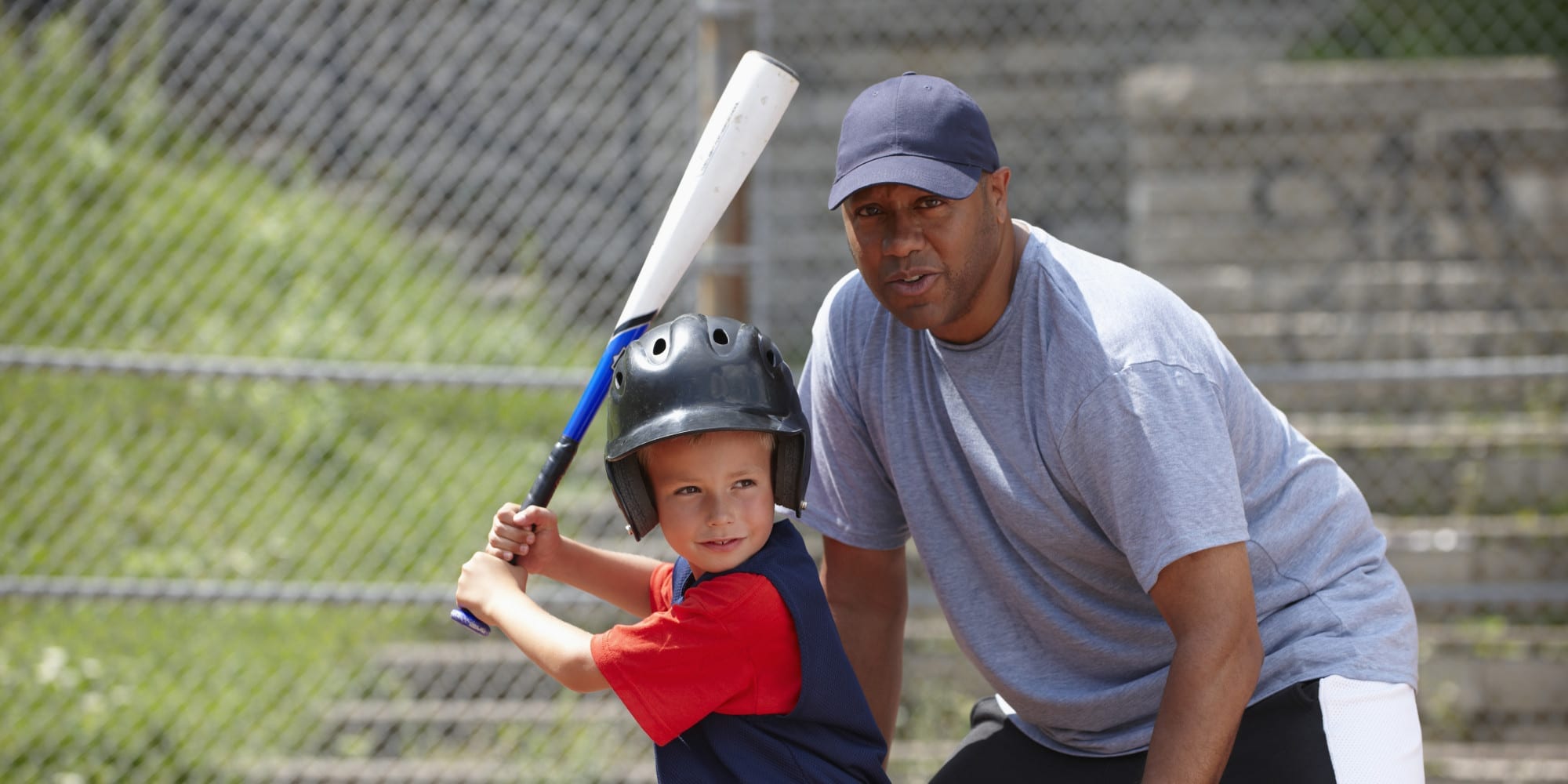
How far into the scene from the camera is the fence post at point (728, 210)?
4.14 m

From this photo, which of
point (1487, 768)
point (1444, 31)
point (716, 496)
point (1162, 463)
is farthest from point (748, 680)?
point (1444, 31)

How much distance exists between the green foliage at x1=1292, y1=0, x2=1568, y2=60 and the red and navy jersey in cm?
574

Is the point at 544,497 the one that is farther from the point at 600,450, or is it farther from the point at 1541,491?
the point at 1541,491

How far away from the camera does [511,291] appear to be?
6395mm

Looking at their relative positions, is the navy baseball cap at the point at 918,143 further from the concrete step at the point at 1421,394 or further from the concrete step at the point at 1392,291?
the concrete step at the point at 1392,291

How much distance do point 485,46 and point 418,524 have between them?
284cm

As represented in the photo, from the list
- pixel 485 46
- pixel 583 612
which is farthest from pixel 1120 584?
pixel 485 46

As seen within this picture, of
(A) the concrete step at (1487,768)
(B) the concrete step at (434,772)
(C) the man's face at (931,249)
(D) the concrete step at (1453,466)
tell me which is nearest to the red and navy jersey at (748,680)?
(C) the man's face at (931,249)

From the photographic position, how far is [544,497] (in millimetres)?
2275

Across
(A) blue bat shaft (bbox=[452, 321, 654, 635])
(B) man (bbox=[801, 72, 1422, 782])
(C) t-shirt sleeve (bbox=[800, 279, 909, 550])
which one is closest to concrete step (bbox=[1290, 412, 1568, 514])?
(B) man (bbox=[801, 72, 1422, 782])

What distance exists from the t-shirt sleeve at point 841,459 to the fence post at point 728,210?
66.3 inches

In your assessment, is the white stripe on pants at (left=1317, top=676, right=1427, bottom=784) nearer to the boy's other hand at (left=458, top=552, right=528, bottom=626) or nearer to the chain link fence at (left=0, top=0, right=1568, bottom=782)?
the boy's other hand at (left=458, top=552, right=528, bottom=626)

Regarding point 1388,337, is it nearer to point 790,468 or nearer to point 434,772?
point 434,772

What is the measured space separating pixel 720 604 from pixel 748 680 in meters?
0.11
